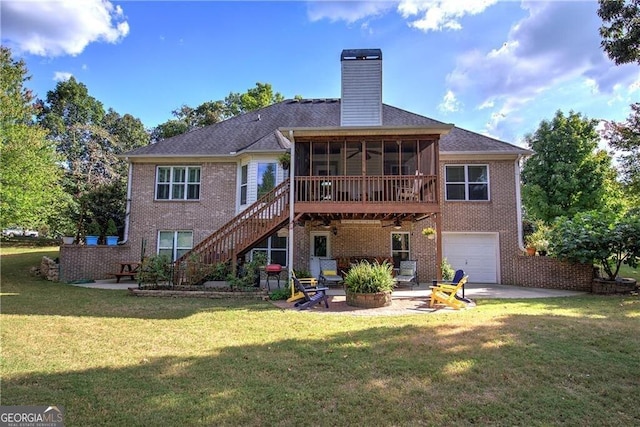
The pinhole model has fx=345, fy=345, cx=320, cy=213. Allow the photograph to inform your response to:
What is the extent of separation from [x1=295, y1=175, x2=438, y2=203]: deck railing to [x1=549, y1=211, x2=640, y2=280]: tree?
549 cm

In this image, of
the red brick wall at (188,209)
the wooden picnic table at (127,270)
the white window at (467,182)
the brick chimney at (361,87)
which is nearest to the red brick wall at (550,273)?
the white window at (467,182)

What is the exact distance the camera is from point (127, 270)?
47.2 ft

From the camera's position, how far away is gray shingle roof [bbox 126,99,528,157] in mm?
14383

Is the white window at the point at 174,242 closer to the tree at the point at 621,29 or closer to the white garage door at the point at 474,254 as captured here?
the white garage door at the point at 474,254

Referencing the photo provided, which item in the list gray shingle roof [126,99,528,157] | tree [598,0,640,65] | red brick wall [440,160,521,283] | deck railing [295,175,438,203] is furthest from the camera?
gray shingle roof [126,99,528,157]

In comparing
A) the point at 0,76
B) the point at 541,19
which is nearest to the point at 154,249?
the point at 0,76

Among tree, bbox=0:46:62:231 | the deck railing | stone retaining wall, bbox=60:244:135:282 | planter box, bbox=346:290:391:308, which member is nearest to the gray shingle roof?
the deck railing

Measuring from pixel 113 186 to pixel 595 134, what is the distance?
97.8 feet

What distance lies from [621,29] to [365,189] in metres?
6.66

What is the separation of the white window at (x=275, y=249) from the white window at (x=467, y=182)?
7200 millimetres

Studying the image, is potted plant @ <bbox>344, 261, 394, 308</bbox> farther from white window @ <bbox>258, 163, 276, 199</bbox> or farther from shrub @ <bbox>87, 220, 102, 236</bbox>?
shrub @ <bbox>87, 220, 102, 236</bbox>

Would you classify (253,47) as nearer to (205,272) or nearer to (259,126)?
(259,126)

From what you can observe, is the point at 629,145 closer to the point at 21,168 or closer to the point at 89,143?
the point at 21,168

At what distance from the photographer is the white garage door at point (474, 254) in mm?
14156
